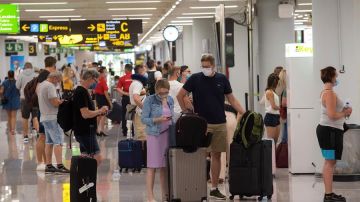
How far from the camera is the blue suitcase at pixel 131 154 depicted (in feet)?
41.9

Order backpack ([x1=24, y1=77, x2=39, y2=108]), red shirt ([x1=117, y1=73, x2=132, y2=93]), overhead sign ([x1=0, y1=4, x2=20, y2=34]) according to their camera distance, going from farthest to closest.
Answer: overhead sign ([x1=0, y1=4, x2=20, y2=34]), red shirt ([x1=117, y1=73, x2=132, y2=93]), backpack ([x1=24, y1=77, x2=39, y2=108])

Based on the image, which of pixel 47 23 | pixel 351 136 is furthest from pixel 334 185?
pixel 47 23

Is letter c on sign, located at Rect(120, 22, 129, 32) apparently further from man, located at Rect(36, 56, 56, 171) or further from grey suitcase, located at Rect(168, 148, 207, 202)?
grey suitcase, located at Rect(168, 148, 207, 202)

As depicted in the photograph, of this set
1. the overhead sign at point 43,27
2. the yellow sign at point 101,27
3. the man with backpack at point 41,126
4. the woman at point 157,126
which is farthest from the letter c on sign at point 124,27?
the woman at point 157,126

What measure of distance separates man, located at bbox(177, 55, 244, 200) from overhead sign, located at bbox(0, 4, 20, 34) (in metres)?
12.2

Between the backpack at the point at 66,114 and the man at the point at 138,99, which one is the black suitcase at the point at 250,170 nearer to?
the backpack at the point at 66,114

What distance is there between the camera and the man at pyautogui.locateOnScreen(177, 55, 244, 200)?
10.0 meters

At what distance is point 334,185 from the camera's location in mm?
Answer: 11289

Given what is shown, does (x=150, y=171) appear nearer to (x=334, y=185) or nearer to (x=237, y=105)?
(x=237, y=105)

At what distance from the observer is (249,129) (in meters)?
9.75

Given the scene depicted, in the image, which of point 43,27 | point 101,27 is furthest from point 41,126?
point 101,27

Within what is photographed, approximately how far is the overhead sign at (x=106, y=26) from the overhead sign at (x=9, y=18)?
345 cm

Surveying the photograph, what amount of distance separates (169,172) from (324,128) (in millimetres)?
2014

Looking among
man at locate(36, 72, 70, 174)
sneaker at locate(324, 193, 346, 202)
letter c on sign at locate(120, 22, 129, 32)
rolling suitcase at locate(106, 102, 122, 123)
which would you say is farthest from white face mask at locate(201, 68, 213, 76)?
letter c on sign at locate(120, 22, 129, 32)
